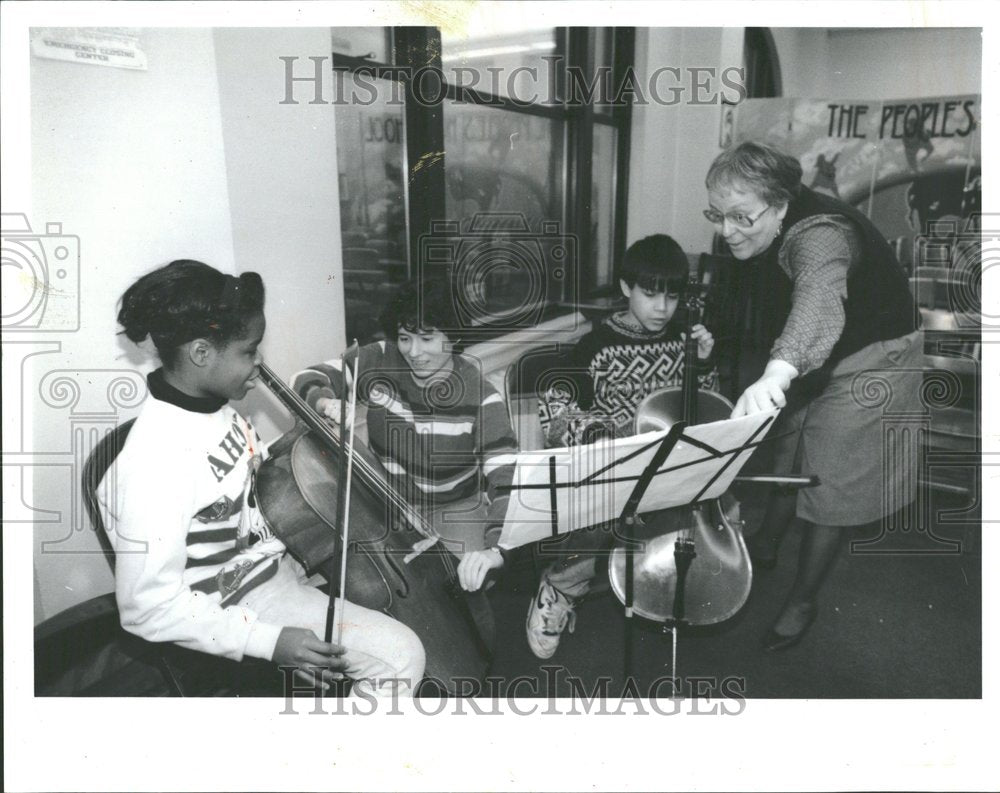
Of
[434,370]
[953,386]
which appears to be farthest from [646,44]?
[953,386]

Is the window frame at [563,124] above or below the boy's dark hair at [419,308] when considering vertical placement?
above

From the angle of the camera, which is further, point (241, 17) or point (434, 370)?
point (434, 370)

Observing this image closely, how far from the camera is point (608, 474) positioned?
126 cm

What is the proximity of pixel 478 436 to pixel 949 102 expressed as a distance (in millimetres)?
1852

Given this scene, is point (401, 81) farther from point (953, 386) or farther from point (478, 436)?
point (953, 386)

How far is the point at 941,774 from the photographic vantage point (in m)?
1.41

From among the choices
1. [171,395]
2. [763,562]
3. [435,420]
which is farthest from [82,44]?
[763,562]

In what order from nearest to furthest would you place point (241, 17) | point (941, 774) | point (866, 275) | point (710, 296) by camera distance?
point (241, 17)
point (941, 774)
point (866, 275)
point (710, 296)

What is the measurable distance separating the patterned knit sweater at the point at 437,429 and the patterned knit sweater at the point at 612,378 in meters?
0.23

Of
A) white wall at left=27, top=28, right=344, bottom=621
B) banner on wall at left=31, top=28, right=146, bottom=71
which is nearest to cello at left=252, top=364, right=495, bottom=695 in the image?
white wall at left=27, top=28, right=344, bottom=621

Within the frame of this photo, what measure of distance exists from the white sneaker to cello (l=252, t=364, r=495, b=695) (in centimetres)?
19

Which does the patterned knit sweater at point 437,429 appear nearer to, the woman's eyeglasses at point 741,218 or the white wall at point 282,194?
the white wall at point 282,194

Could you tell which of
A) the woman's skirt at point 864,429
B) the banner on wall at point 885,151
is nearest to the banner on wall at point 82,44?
the woman's skirt at point 864,429

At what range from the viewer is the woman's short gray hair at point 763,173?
6.05 ft
